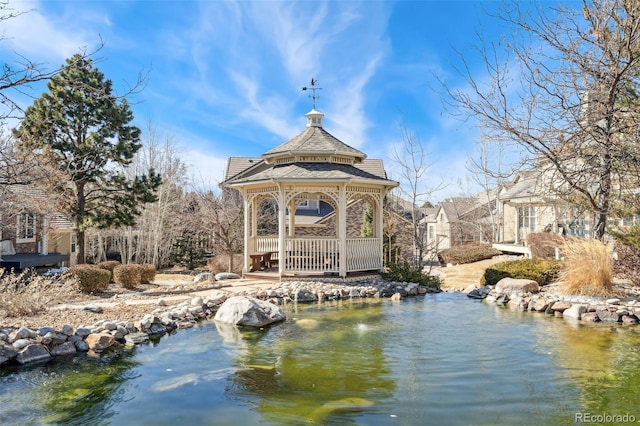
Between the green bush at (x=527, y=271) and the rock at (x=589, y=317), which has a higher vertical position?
the green bush at (x=527, y=271)

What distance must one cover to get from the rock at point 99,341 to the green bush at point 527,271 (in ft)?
34.9

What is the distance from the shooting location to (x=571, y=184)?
9328mm

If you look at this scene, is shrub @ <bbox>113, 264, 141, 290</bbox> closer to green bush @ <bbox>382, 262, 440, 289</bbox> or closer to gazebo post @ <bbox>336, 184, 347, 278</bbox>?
gazebo post @ <bbox>336, 184, 347, 278</bbox>

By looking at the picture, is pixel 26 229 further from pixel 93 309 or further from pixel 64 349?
pixel 64 349

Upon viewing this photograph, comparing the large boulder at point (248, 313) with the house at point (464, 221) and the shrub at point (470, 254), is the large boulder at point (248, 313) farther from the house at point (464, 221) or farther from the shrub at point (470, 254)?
the house at point (464, 221)

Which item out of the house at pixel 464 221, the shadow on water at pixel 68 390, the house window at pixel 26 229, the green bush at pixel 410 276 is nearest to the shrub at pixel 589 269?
the green bush at pixel 410 276

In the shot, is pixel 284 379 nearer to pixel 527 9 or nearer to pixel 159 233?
pixel 527 9

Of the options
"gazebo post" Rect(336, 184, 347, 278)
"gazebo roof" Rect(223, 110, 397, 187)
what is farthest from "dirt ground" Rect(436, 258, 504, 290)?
"gazebo roof" Rect(223, 110, 397, 187)

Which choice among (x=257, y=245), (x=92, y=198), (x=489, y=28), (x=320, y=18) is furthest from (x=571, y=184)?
(x=92, y=198)

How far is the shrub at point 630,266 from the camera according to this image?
36.5 feet

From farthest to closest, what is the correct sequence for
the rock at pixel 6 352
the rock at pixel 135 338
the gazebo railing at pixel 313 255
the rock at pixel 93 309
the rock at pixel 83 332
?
the gazebo railing at pixel 313 255, the rock at pixel 93 309, the rock at pixel 135 338, the rock at pixel 83 332, the rock at pixel 6 352

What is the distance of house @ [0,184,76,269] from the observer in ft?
42.7

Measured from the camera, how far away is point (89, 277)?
11750mm

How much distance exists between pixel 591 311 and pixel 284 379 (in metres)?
7.36
